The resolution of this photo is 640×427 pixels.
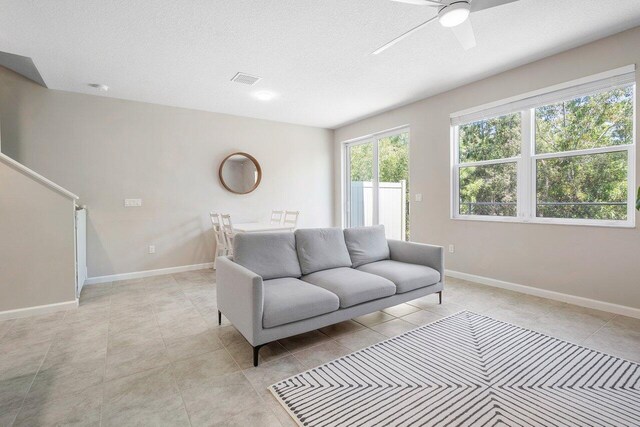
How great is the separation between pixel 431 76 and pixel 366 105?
1287 millimetres

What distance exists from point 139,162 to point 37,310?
2.28 metres

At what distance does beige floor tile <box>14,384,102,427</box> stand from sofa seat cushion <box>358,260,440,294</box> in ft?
7.30

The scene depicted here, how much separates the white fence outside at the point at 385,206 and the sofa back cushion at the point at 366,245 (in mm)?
1765

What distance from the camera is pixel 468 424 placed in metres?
1.49

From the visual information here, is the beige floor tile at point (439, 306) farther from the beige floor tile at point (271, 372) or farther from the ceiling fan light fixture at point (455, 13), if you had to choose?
the ceiling fan light fixture at point (455, 13)

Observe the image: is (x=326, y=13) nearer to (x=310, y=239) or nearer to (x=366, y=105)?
(x=310, y=239)

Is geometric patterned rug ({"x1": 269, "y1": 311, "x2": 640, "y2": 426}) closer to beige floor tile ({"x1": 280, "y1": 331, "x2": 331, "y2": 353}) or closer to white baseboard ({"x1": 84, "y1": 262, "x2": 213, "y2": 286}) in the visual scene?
beige floor tile ({"x1": 280, "y1": 331, "x2": 331, "y2": 353})

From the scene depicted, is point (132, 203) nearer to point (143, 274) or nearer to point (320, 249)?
point (143, 274)

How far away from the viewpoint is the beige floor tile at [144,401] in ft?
5.08

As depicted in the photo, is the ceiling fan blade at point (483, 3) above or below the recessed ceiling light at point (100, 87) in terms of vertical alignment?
below

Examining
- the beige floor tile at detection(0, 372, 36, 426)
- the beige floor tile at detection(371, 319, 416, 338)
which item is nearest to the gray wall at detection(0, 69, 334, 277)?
the beige floor tile at detection(0, 372, 36, 426)

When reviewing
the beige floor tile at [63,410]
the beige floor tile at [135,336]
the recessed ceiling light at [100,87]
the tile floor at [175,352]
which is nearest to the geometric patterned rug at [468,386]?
the tile floor at [175,352]

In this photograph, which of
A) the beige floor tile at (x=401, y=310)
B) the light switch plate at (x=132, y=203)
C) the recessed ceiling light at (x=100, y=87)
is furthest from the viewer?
the light switch plate at (x=132, y=203)

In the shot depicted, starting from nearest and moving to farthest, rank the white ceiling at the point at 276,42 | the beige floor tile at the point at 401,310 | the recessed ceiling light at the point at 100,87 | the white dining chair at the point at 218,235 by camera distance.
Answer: the white ceiling at the point at 276,42 < the beige floor tile at the point at 401,310 < the recessed ceiling light at the point at 100,87 < the white dining chair at the point at 218,235
